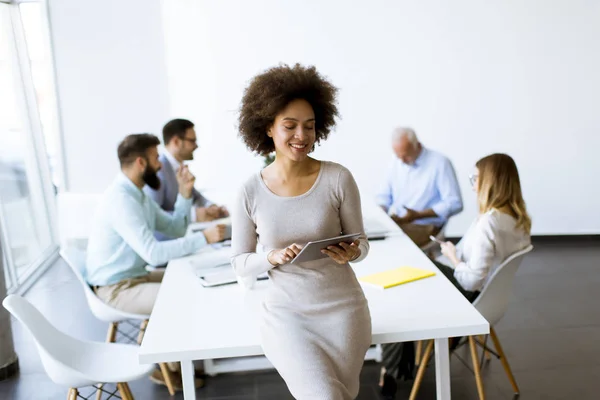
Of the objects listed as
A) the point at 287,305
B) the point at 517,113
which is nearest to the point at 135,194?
the point at 287,305

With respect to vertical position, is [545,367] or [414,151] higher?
[414,151]

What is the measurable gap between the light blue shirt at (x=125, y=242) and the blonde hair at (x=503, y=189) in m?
1.45

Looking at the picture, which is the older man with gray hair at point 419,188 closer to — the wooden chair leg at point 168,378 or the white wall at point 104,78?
the wooden chair leg at point 168,378

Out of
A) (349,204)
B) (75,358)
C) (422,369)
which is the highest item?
(349,204)

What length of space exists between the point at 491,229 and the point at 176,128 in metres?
2.45

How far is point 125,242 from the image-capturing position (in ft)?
11.9

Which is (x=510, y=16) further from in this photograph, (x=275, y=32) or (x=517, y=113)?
(x=275, y=32)

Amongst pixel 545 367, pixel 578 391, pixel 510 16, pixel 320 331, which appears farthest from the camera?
pixel 510 16

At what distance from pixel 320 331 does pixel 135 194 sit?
169cm

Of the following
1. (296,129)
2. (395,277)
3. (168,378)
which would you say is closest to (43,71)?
(168,378)

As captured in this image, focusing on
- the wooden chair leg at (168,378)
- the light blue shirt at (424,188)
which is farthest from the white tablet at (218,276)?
the light blue shirt at (424,188)

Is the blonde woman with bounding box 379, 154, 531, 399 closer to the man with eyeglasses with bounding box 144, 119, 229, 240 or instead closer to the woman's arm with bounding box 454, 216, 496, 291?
the woman's arm with bounding box 454, 216, 496, 291

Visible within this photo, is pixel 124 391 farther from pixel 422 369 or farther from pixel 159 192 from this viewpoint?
pixel 159 192

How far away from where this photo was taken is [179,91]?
21.3 feet
